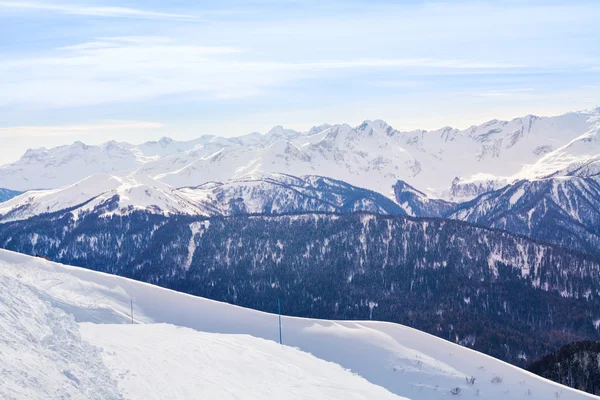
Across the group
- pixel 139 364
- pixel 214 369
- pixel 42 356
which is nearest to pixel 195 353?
pixel 214 369

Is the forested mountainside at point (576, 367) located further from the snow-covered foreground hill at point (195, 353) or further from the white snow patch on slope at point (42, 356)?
the white snow patch on slope at point (42, 356)

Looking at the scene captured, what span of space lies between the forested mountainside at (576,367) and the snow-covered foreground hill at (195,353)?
33483mm

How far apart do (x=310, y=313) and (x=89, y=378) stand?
174 metres

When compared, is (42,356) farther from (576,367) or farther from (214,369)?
(576,367)

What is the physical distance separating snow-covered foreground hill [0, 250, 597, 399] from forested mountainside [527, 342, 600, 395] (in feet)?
Answer: 110

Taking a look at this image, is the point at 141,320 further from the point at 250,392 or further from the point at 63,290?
the point at 250,392

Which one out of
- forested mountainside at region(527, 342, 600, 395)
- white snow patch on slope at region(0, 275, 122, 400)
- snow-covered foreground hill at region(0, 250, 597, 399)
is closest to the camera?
white snow patch on slope at region(0, 275, 122, 400)

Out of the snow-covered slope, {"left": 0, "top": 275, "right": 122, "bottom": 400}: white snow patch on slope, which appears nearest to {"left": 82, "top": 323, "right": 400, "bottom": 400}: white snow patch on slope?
the snow-covered slope

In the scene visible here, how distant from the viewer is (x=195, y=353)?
3928 cm

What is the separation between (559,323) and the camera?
197000 millimetres

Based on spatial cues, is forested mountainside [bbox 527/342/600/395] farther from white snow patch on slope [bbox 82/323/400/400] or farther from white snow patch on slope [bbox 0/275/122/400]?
white snow patch on slope [bbox 0/275/122/400]

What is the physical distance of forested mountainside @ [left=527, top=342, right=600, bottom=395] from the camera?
277 ft

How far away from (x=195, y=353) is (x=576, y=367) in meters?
68.9

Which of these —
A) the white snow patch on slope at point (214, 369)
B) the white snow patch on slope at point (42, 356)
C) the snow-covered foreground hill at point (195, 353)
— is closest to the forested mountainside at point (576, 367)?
the snow-covered foreground hill at point (195, 353)
